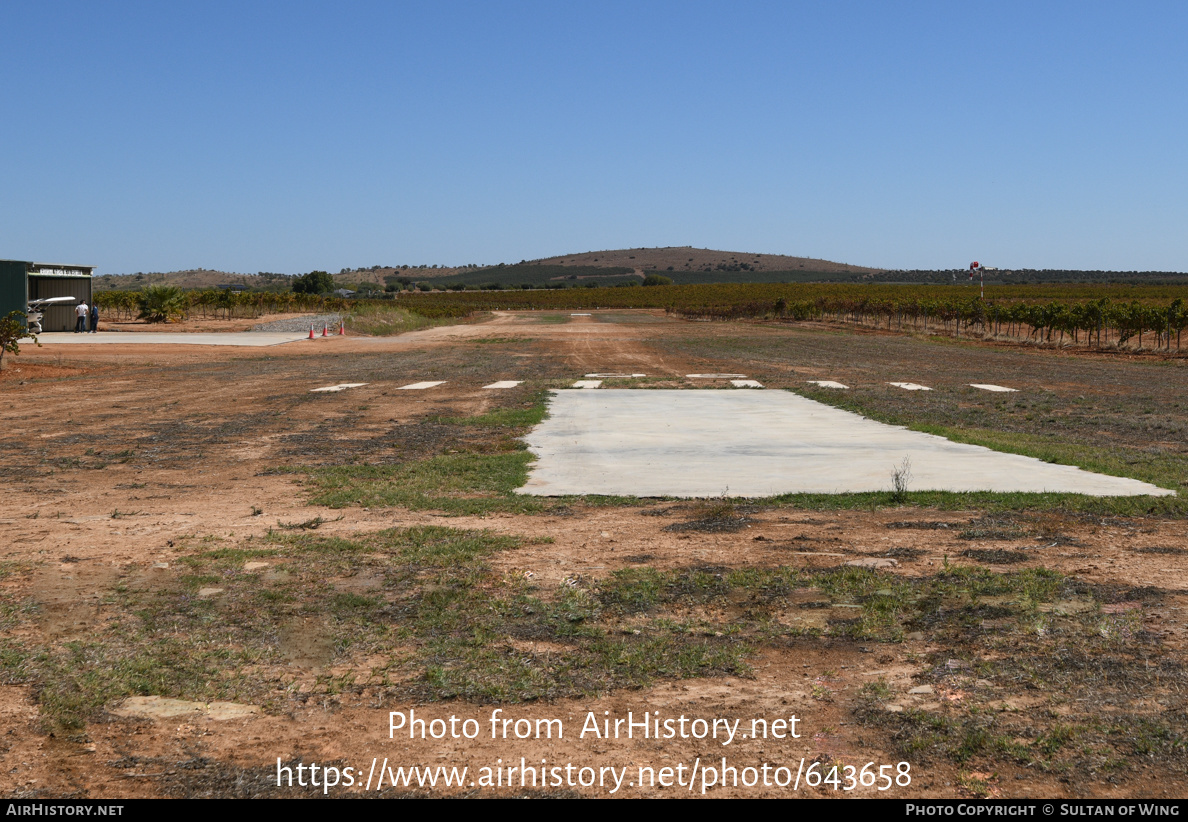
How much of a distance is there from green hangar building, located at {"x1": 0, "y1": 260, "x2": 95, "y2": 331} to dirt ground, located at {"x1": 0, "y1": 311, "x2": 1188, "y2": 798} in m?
36.4

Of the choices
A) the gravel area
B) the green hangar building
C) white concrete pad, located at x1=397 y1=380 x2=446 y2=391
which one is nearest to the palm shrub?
the gravel area

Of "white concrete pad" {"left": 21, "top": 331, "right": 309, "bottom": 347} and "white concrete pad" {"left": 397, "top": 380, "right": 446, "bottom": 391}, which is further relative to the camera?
"white concrete pad" {"left": 21, "top": 331, "right": 309, "bottom": 347}

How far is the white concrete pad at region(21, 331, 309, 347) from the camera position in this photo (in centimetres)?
4034

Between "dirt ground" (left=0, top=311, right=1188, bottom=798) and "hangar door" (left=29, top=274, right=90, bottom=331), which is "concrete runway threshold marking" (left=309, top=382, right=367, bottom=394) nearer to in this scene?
"dirt ground" (left=0, top=311, right=1188, bottom=798)

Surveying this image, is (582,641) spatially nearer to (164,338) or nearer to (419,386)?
(419,386)

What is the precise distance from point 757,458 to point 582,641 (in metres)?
7.26

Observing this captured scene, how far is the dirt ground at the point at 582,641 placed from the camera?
4043 millimetres


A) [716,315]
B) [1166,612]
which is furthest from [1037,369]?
[716,315]

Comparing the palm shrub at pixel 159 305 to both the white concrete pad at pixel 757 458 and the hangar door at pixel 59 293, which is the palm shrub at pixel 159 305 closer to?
the hangar door at pixel 59 293

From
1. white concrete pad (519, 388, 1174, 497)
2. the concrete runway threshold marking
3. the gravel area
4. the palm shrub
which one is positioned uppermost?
the palm shrub

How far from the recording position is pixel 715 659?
17.1 ft

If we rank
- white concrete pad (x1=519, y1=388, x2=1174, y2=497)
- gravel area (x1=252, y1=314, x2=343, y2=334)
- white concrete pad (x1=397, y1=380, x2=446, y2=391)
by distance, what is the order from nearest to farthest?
white concrete pad (x1=519, y1=388, x2=1174, y2=497)
white concrete pad (x1=397, y1=380, x2=446, y2=391)
gravel area (x1=252, y1=314, x2=343, y2=334)

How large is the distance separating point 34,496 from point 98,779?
7.35 meters

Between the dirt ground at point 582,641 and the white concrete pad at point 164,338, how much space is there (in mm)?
31222
